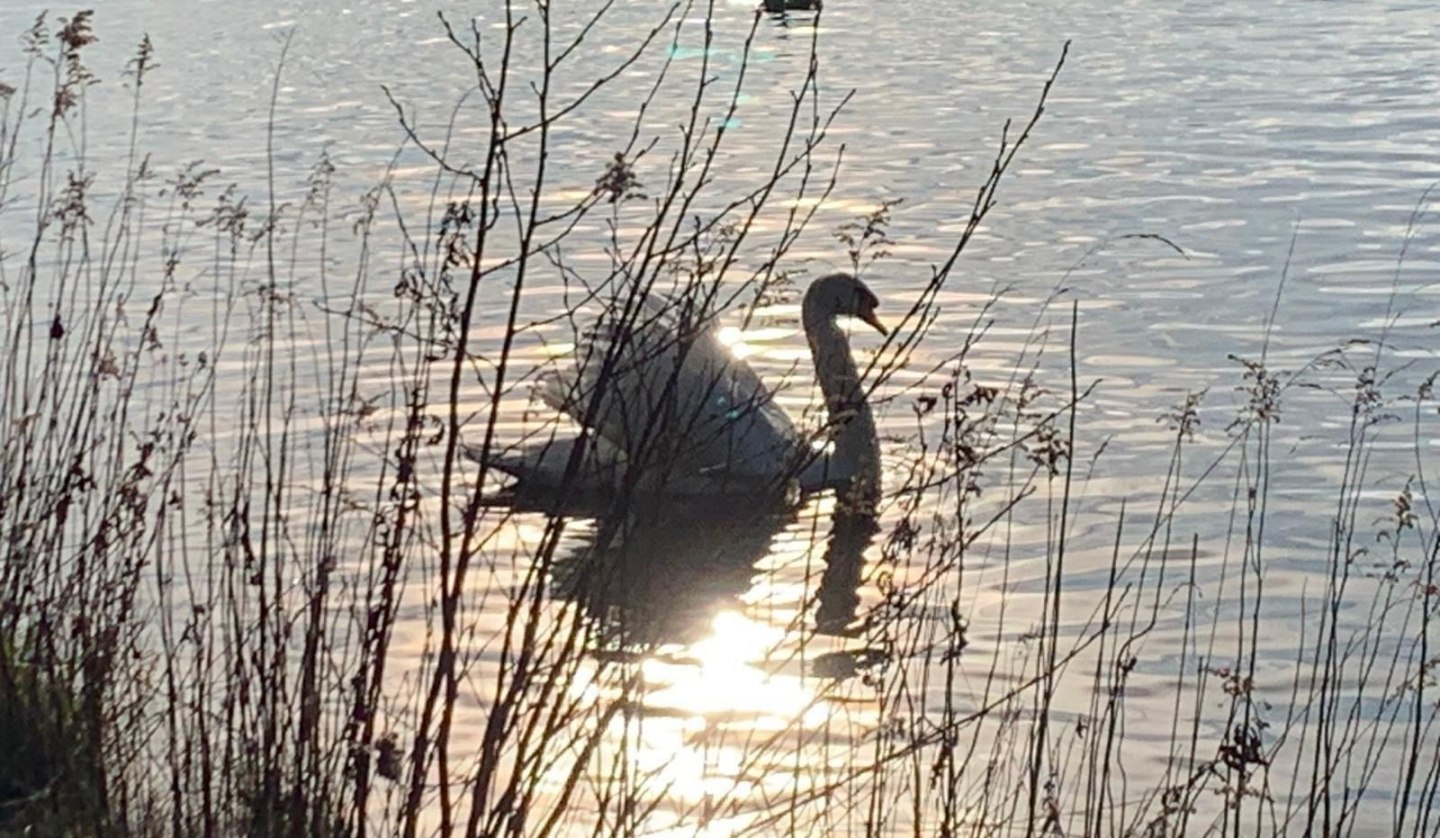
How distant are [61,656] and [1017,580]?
3.83 m

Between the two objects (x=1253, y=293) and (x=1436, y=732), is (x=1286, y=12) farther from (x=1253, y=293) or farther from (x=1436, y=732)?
(x=1436, y=732)

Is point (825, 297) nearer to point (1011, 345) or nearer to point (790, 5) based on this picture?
point (1011, 345)

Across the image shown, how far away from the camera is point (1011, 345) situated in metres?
12.9

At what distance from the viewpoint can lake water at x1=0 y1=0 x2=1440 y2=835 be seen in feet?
21.7

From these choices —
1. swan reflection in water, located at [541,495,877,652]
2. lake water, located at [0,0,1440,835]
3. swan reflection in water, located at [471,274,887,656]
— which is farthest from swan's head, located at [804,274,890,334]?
swan reflection in water, located at [541,495,877,652]

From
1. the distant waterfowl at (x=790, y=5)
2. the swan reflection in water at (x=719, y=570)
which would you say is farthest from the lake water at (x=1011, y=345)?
the distant waterfowl at (x=790, y=5)

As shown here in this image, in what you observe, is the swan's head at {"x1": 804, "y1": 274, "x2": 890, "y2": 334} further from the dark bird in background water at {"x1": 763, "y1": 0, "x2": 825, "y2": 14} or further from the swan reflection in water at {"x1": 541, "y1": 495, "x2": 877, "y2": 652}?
the dark bird in background water at {"x1": 763, "y1": 0, "x2": 825, "y2": 14}

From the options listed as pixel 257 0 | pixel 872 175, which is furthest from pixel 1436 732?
pixel 257 0

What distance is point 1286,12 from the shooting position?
30828mm

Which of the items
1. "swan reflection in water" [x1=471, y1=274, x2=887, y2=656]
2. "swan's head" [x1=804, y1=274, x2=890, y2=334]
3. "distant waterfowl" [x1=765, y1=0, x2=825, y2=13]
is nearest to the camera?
"swan reflection in water" [x1=471, y1=274, x2=887, y2=656]

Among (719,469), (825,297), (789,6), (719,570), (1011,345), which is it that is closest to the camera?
(719,469)

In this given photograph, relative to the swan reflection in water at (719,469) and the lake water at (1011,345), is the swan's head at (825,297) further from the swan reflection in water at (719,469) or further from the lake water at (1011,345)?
the lake water at (1011,345)

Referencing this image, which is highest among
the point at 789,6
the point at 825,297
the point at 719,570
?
the point at 825,297

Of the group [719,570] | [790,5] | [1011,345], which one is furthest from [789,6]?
[719,570]
